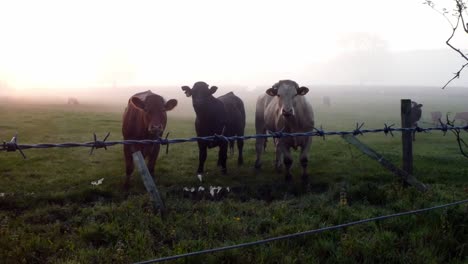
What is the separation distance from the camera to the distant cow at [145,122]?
26.4ft

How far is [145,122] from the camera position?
820cm

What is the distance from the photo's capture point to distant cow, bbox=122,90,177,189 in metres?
8.05

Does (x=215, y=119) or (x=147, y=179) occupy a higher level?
(x=215, y=119)

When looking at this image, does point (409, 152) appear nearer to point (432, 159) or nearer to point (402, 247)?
point (402, 247)

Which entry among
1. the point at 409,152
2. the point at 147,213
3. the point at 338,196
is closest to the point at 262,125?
the point at 338,196

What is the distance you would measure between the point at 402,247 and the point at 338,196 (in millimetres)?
2669

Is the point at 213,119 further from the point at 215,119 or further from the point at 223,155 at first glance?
the point at 223,155

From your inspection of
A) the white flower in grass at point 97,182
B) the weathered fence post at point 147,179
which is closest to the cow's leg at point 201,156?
the white flower in grass at point 97,182

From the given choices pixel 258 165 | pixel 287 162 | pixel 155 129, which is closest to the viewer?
pixel 155 129

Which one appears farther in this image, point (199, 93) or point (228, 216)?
point (199, 93)

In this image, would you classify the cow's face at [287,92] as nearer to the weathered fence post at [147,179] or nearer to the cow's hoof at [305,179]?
the cow's hoof at [305,179]

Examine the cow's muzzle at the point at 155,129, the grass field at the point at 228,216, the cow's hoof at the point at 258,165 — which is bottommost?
the grass field at the point at 228,216

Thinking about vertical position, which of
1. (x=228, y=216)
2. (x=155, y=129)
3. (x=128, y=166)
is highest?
(x=155, y=129)

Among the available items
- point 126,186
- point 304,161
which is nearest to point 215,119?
point 304,161
